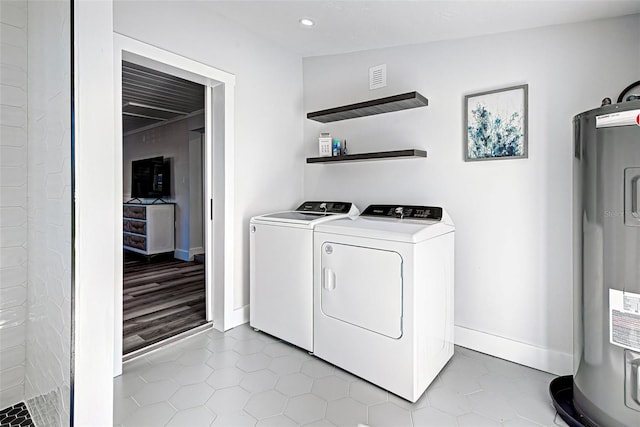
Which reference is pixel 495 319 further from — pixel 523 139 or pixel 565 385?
pixel 523 139

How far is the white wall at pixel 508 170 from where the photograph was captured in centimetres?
197

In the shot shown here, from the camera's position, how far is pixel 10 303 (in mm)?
1699

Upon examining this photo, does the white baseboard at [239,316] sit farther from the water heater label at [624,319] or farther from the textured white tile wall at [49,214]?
the water heater label at [624,319]

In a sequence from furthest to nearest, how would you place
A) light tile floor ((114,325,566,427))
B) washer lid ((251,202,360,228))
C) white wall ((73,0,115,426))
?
washer lid ((251,202,360,228)), light tile floor ((114,325,566,427)), white wall ((73,0,115,426))

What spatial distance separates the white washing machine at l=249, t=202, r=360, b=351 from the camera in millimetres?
2291

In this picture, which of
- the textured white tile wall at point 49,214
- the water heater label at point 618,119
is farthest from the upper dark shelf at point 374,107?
the textured white tile wall at point 49,214

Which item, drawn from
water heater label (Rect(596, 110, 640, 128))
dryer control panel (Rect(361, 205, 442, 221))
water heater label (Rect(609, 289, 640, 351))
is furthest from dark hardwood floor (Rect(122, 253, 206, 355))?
water heater label (Rect(596, 110, 640, 128))

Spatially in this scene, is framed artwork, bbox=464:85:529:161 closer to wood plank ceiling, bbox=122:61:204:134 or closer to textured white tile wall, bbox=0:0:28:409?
textured white tile wall, bbox=0:0:28:409

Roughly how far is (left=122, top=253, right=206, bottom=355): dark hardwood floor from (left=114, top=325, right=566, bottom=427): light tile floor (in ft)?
1.04

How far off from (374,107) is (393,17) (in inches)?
23.2

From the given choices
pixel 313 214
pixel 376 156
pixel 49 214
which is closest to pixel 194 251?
pixel 313 214

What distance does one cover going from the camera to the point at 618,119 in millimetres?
1406

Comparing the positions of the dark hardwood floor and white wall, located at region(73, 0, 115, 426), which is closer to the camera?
white wall, located at region(73, 0, 115, 426)

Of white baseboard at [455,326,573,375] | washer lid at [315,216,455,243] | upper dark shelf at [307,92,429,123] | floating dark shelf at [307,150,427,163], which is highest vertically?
upper dark shelf at [307,92,429,123]
